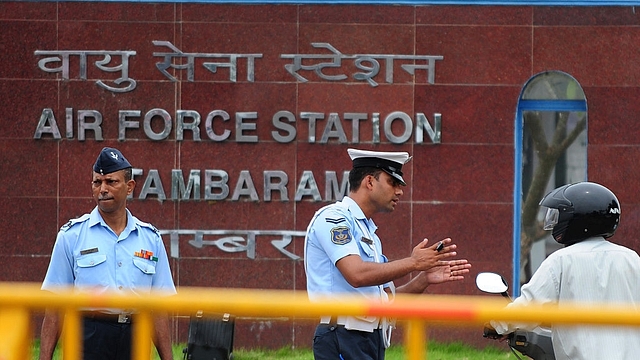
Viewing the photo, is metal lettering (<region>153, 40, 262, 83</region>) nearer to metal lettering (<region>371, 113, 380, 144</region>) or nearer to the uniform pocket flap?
metal lettering (<region>371, 113, 380, 144</region>)

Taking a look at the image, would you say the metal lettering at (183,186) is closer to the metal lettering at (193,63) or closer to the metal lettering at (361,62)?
the metal lettering at (193,63)

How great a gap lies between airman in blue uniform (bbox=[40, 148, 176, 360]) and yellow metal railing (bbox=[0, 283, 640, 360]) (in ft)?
5.48

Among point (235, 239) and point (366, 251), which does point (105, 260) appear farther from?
point (235, 239)

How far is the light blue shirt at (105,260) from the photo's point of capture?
5.93 meters

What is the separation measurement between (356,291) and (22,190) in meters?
6.02

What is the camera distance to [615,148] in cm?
1084

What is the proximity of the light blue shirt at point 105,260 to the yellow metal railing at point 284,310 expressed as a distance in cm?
182

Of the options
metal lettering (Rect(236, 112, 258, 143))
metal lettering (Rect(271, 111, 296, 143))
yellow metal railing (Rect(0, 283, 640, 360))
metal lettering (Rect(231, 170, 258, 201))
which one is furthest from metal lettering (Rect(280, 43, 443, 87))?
yellow metal railing (Rect(0, 283, 640, 360))

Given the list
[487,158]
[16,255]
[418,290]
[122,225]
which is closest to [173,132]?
[16,255]

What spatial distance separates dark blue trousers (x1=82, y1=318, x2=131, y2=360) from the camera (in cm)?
580

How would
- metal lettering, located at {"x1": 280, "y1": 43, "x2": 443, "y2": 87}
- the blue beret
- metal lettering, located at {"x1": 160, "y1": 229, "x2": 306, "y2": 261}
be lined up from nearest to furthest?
1. the blue beret
2. metal lettering, located at {"x1": 280, "y1": 43, "x2": 443, "y2": 87}
3. metal lettering, located at {"x1": 160, "y1": 229, "x2": 306, "y2": 261}

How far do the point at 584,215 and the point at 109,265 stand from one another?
8.05ft

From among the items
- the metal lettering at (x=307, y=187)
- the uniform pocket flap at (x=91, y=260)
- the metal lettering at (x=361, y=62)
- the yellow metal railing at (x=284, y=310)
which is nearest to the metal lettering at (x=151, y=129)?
the metal lettering at (x=361, y=62)

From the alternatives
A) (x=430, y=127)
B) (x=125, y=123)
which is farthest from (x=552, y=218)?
(x=125, y=123)
